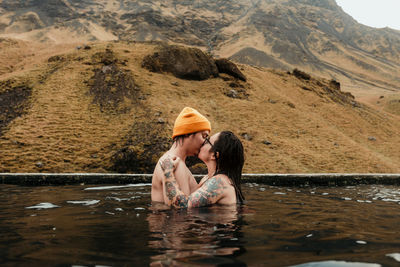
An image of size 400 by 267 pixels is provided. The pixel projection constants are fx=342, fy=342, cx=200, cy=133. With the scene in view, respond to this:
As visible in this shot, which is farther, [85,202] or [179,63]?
[179,63]

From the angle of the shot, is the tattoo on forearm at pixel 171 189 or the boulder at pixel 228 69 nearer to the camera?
the tattoo on forearm at pixel 171 189

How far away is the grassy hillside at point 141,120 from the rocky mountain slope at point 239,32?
45140mm

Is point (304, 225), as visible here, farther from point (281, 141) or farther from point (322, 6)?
point (322, 6)

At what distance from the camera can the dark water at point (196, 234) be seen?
2496mm

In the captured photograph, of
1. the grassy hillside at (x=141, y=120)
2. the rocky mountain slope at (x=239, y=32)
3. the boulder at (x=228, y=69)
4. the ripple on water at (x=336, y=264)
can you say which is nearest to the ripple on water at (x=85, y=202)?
the ripple on water at (x=336, y=264)

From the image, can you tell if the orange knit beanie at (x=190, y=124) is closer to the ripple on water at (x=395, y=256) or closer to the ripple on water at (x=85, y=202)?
the ripple on water at (x=85, y=202)

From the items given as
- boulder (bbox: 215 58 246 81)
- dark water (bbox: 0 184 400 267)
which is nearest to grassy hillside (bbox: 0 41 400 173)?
boulder (bbox: 215 58 246 81)

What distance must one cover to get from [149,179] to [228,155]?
5337 mm

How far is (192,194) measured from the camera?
412cm

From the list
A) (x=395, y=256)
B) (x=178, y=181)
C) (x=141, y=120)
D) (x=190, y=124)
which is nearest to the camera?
(x=395, y=256)

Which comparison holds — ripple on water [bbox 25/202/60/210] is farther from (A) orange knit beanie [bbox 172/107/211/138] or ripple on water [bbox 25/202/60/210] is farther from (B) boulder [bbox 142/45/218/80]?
(B) boulder [bbox 142/45/218/80]

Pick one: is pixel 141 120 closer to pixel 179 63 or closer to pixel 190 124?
pixel 179 63

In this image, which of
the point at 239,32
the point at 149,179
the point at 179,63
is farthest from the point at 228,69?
the point at 239,32

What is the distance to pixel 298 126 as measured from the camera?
19219mm
